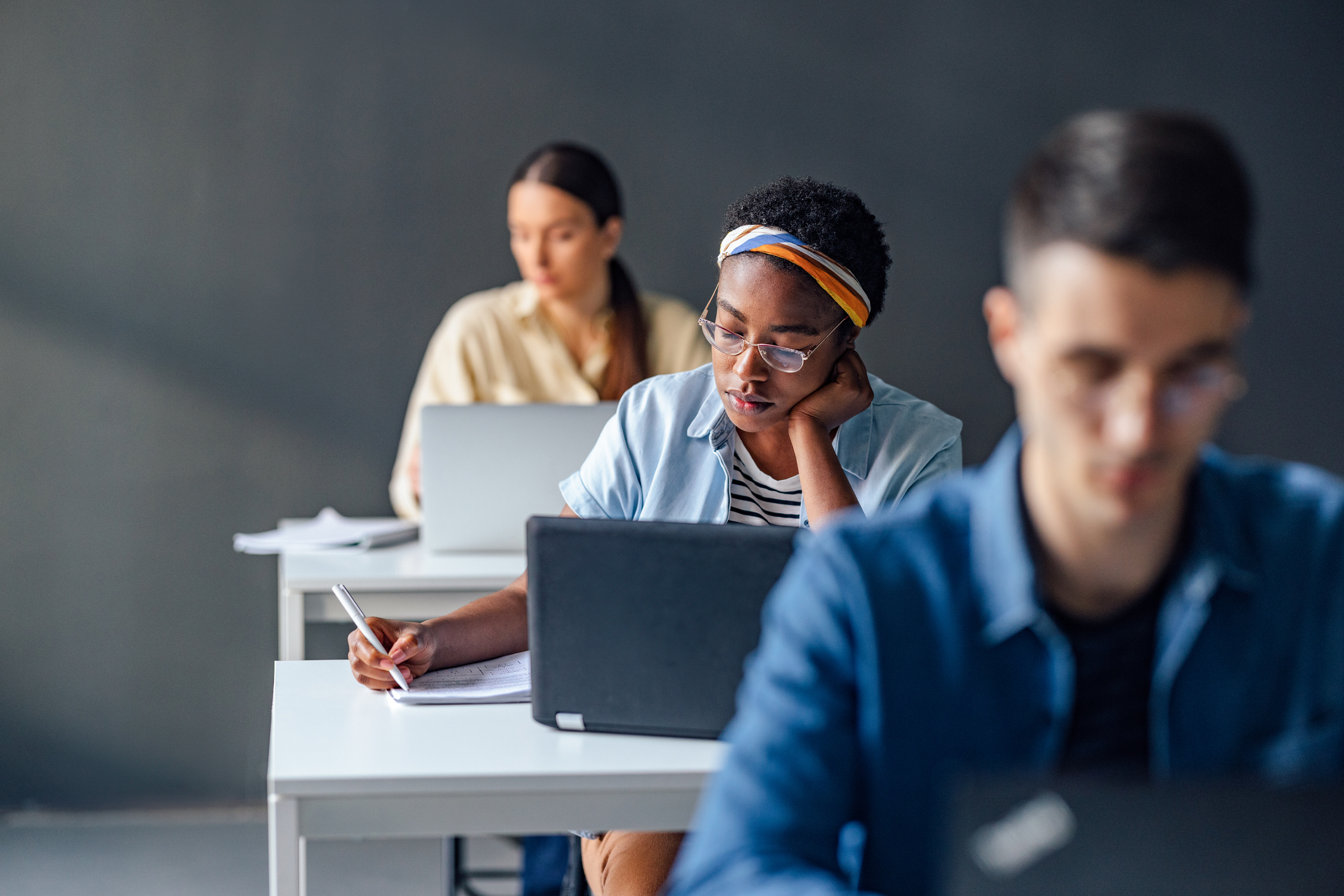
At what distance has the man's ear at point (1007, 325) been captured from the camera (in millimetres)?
846

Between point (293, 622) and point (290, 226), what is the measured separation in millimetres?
1583

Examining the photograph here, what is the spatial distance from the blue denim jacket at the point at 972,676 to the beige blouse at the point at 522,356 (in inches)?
89.8

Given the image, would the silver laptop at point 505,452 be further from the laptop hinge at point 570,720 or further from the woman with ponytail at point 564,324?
the laptop hinge at point 570,720

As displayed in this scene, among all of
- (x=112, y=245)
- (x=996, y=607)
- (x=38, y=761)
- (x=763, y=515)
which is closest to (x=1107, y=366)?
(x=996, y=607)

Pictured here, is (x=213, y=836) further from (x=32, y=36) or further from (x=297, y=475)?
(x=32, y=36)

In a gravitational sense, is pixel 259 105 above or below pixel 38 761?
above

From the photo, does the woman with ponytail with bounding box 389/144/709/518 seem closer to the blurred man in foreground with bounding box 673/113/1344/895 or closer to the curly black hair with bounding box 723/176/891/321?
the curly black hair with bounding box 723/176/891/321

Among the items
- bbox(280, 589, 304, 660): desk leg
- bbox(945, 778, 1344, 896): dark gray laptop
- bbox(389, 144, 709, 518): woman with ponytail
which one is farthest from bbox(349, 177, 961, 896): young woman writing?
bbox(389, 144, 709, 518): woman with ponytail

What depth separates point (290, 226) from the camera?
3.48 m

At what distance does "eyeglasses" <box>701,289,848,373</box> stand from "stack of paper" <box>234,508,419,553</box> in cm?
113

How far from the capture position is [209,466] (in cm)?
348

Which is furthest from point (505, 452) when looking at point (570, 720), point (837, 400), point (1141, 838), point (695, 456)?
point (1141, 838)

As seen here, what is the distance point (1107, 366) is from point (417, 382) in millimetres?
→ 2921

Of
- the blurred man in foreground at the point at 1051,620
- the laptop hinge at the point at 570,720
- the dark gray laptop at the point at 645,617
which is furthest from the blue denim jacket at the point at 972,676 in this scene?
the laptop hinge at the point at 570,720
